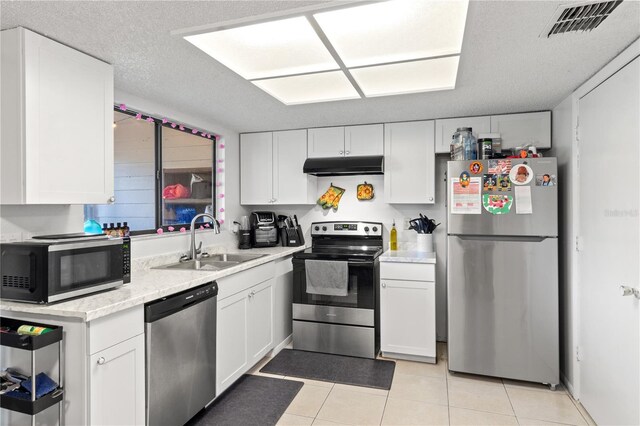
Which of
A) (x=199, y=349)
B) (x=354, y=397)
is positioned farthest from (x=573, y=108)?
(x=199, y=349)

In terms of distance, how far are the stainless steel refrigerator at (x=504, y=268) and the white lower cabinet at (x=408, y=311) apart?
0.25m

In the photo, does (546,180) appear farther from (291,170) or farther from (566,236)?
(291,170)

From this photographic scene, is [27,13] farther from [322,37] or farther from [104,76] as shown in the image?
[322,37]

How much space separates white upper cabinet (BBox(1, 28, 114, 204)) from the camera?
1677 millimetres

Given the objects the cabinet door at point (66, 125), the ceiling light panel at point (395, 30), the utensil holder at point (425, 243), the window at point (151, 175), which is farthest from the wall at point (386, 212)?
the cabinet door at point (66, 125)

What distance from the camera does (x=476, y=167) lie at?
277cm

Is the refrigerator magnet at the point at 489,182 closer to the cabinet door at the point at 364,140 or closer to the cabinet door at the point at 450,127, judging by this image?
the cabinet door at the point at 450,127

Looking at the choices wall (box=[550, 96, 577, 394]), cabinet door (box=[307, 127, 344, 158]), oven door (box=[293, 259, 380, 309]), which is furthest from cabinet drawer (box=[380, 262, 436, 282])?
cabinet door (box=[307, 127, 344, 158])

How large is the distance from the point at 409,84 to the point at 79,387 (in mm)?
2543

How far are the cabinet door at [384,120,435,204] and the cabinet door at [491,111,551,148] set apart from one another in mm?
580

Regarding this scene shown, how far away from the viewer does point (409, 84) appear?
101 inches

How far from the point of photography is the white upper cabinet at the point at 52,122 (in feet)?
5.50

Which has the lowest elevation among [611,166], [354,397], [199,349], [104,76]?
[354,397]

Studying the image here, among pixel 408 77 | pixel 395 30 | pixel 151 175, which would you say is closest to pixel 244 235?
pixel 151 175
